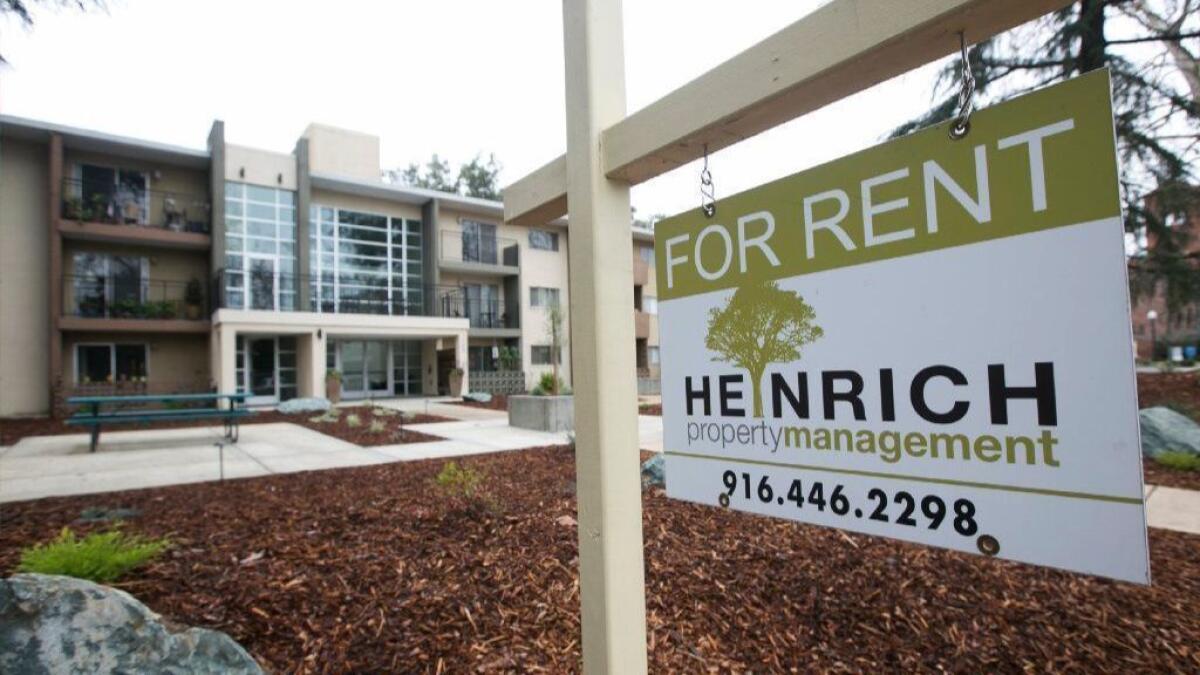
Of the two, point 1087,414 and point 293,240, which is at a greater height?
point 293,240

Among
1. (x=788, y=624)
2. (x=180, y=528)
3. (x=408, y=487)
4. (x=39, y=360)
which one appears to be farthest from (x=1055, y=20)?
(x=39, y=360)

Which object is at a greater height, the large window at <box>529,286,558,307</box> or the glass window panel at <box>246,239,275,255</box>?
the glass window panel at <box>246,239,275,255</box>

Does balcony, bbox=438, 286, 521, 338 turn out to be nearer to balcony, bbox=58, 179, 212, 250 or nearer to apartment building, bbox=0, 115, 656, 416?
apartment building, bbox=0, 115, 656, 416

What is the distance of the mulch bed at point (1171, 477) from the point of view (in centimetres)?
540

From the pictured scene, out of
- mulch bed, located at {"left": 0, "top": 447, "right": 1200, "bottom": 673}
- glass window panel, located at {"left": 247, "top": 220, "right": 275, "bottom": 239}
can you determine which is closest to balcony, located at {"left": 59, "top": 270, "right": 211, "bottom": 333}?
glass window panel, located at {"left": 247, "top": 220, "right": 275, "bottom": 239}

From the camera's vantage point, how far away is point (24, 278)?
15977 mm

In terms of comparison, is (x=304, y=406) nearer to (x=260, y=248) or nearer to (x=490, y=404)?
(x=490, y=404)

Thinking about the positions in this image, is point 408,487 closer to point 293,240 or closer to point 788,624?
point 788,624

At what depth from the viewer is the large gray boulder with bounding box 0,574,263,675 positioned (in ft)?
5.74

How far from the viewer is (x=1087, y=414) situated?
0.89 meters

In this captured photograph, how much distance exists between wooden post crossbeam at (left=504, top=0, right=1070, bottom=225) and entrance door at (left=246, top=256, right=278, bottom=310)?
20.2m

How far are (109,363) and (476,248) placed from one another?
1249 centimetres

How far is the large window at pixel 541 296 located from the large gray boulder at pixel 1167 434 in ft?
64.9

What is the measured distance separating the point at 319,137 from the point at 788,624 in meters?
23.2
